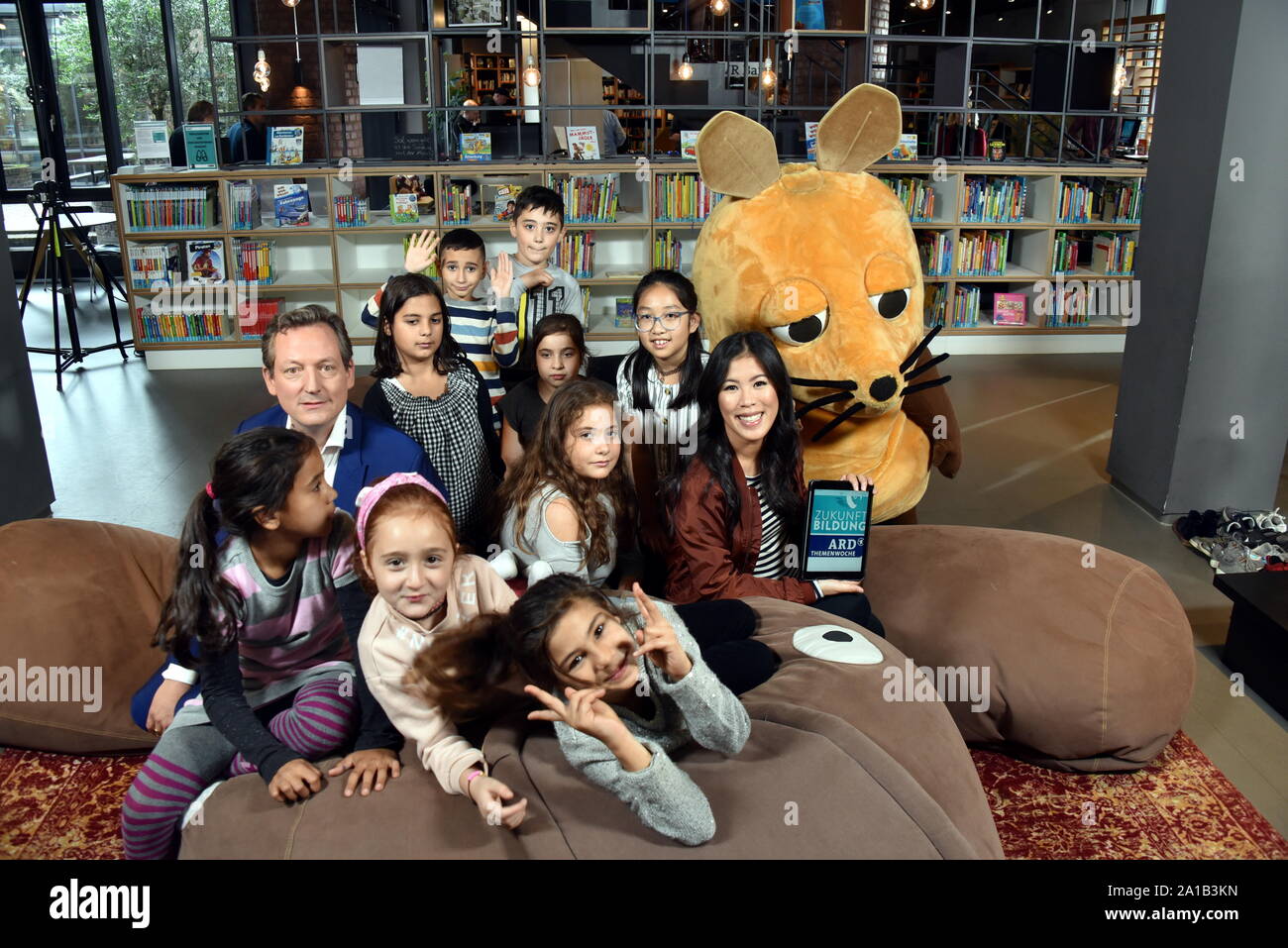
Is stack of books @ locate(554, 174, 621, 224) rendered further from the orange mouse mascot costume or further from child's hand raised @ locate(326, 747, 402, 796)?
child's hand raised @ locate(326, 747, 402, 796)

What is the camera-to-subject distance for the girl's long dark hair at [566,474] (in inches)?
91.6

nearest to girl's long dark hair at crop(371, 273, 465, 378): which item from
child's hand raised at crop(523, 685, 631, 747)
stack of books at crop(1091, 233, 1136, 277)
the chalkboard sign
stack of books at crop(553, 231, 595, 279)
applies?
child's hand raised at crop(523, 685, 631, 747)

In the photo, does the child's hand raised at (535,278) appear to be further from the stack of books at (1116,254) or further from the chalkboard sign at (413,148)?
the stack of books at (1116,254)

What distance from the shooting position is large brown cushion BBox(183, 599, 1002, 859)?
1688 mm

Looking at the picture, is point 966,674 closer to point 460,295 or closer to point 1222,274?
point 460,295

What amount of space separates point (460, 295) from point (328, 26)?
25.3 feet

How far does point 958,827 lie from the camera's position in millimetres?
1946

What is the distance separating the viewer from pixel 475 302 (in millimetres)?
3322

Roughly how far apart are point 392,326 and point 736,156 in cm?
101

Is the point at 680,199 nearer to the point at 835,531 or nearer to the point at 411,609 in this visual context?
the point at 835,531

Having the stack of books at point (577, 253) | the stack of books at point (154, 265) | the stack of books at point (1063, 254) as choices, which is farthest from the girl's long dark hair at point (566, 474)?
the stack of books at point (1063, 254)

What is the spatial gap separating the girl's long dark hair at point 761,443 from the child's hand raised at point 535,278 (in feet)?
3.34

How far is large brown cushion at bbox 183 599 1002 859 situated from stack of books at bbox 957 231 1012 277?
17.6 ft
